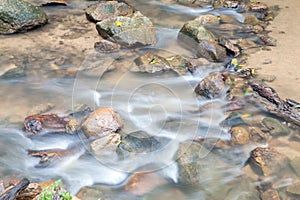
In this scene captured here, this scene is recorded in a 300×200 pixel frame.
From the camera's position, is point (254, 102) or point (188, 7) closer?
point (254, 102)

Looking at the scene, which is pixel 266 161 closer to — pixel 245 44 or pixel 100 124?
pixel 100 124

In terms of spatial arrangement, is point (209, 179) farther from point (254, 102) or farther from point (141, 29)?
point (141, 29)

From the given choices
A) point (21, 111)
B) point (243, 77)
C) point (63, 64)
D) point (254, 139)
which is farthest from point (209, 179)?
point (63, 64)

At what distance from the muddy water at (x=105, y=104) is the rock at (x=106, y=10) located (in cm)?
18

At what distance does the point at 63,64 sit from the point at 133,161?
8.82 feet

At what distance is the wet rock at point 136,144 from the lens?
4.59 metres

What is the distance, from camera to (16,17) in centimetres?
725

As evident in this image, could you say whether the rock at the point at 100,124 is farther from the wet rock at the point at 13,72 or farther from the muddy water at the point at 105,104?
the wet rock at the point at 13,72

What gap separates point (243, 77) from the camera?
614cm

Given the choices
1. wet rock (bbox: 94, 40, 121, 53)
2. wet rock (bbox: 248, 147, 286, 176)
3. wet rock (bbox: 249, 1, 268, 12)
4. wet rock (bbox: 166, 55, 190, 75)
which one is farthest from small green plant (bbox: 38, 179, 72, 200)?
wet rock (bbox: 249, 1, 268, 12)

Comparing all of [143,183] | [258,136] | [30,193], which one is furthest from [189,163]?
[30,193]

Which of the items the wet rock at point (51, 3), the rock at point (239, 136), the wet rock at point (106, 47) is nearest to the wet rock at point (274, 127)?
the rock at point (239, 136)

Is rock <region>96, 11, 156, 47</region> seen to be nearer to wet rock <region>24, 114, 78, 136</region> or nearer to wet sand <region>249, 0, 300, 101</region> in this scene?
wet sand <region>249, 0, 300, 101</region>

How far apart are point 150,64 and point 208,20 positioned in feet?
7.80
